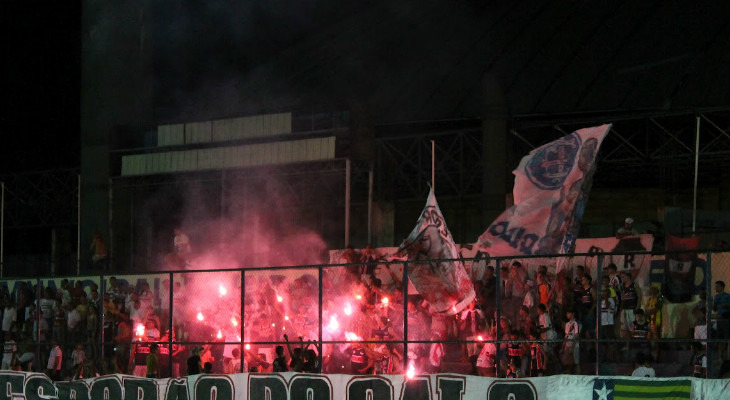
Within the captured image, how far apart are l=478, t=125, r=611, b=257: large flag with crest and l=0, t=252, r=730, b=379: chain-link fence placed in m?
0.40

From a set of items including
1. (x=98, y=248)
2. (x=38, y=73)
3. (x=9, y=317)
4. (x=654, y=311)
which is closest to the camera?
(x=654, y=311)

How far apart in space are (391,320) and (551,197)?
3287mm

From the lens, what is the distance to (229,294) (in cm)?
1942

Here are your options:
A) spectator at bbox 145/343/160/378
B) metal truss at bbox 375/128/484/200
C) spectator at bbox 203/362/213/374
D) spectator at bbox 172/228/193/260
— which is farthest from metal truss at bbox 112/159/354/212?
spectator at bbox 203/362/213/374

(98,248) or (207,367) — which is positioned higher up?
(98,248)

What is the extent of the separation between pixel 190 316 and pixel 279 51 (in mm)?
22300

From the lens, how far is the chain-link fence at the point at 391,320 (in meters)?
14.7

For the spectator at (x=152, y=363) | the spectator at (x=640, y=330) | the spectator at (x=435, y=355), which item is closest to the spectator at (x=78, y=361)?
the spectator at (x=152, y=363)

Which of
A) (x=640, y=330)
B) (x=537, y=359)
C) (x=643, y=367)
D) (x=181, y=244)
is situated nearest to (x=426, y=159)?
(x=181, y=244)

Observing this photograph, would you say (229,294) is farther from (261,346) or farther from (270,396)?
(270,396)

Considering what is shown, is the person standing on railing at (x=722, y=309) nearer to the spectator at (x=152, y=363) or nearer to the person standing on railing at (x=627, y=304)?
the person standing on railing at (x=627, y=304)

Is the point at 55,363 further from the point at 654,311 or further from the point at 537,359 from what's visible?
the point at 654,311

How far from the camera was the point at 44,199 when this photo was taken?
121 ft

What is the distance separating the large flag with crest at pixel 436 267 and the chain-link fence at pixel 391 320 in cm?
14
